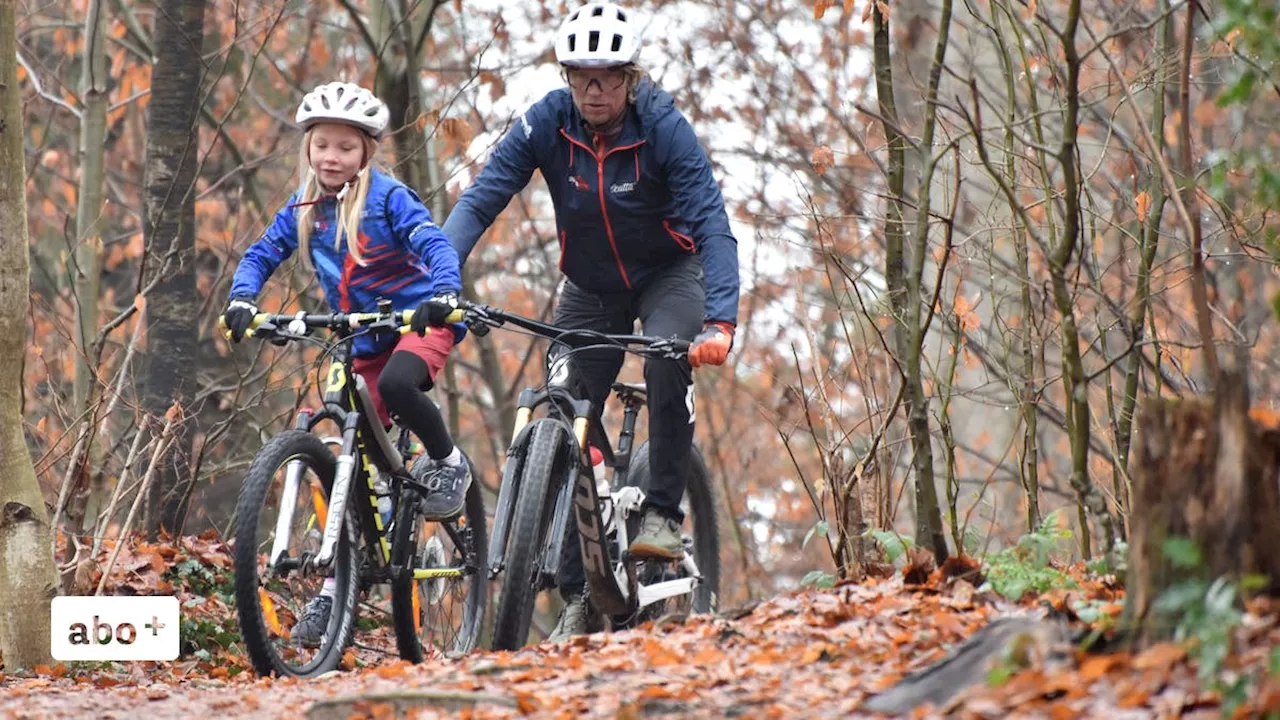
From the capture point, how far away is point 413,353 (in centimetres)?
676

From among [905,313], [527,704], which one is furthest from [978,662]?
[905,313]

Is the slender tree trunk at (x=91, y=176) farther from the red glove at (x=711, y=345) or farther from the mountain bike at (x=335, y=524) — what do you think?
the red glove at (x=711, y=345)

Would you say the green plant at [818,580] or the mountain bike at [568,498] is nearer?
the green plant at [818,580]

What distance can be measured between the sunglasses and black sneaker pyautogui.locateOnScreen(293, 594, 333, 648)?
2344 mm

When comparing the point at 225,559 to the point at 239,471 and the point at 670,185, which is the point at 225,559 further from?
the point at 239,471

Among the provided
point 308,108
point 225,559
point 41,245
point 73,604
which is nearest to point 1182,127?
point 308,108

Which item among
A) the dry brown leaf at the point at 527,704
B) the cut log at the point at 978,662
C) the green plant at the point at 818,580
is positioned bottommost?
the dry brown leaf at the point at 527,704

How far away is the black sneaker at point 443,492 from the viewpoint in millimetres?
7129

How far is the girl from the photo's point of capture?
6711 millimetres

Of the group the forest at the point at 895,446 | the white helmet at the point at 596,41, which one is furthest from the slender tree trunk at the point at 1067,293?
the white helmet at the point at 596,41

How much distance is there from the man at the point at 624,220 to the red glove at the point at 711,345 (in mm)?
22

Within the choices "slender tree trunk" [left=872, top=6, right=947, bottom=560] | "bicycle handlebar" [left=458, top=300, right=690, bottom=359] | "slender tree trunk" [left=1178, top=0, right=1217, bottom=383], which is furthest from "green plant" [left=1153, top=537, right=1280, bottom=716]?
"bicycle handlebar" [left=458, top=300, right=690, bottom=359]

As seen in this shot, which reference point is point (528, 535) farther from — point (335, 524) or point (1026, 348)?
point (1026, 348)

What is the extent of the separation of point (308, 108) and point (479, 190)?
80cm
